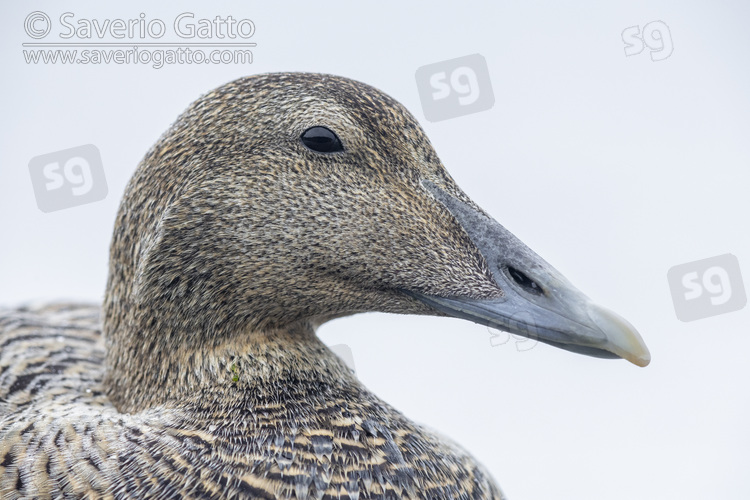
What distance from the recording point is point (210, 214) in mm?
2268

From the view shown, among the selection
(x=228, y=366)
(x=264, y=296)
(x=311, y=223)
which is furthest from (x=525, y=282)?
(x=228, y=366)

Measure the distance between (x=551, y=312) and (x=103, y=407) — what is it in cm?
138

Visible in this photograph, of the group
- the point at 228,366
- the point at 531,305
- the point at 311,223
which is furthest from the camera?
the point at 228,366

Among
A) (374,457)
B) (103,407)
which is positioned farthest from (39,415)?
(374,457)

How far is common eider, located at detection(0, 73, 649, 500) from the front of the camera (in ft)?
6.95

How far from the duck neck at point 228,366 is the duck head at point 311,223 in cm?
6

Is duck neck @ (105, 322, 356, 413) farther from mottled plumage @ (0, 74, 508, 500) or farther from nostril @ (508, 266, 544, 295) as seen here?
nostril @ (508, 266, 544, 295)

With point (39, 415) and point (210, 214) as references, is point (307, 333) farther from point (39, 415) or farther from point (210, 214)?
point (39, 415)

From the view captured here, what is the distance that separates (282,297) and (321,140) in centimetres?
44

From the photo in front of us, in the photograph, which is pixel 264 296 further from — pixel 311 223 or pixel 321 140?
pixel 321 140

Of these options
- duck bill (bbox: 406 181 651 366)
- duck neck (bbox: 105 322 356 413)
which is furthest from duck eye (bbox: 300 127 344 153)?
duck neck (bbox: 105 322 356 413)

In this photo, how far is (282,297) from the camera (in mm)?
2320

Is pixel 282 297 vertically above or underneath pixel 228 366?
above

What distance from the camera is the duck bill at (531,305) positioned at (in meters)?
2.04
